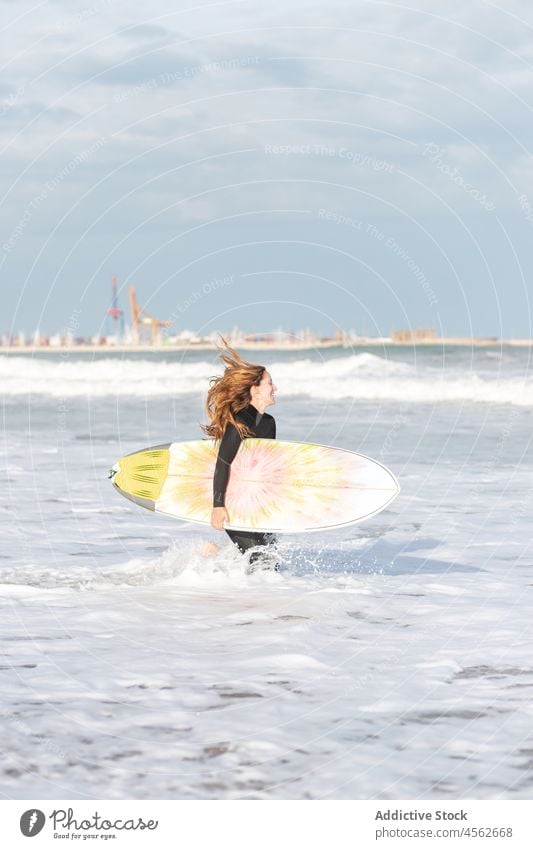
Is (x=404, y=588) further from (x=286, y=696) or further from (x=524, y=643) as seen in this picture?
(x=286, y=696)

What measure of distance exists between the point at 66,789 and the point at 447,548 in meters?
5.85

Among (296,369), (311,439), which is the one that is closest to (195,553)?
(311,439)

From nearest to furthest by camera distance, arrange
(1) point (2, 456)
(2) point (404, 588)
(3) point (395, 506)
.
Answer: (2) point (404, 588)
(3) point (395, 506)
(1) point (2, 456)

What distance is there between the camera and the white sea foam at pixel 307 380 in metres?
31.7

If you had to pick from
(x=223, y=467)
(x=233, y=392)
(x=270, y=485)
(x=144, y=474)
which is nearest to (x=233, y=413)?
(x=233, y=392)

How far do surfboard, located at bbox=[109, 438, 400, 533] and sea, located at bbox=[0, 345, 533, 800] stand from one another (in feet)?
1.23

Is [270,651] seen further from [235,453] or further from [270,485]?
[270,485]

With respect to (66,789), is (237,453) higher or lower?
higher

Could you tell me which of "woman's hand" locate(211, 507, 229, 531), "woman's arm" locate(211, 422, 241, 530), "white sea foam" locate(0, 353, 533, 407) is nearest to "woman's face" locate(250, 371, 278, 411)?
"woman's arm" locate(211, 422, 241, 530)

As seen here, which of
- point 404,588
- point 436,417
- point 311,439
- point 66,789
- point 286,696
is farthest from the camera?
point 436,417

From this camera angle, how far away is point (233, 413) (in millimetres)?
7691

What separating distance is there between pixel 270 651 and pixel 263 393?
2325 mm

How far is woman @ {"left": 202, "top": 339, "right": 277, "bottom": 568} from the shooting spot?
757 cm

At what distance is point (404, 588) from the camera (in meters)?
7.83
